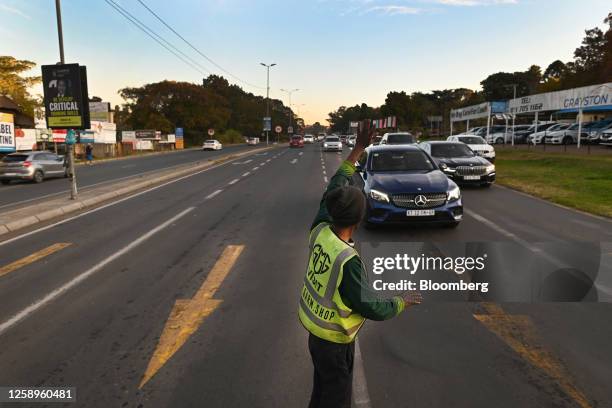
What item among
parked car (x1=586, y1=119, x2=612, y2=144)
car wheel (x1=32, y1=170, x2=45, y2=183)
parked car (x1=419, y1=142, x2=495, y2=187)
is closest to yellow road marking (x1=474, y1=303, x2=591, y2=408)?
parked car (x1=419, y1=142, x2=495, y2=187)

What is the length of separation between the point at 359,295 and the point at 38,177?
2334cm

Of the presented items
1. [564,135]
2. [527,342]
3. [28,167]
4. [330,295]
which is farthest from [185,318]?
[564,135]

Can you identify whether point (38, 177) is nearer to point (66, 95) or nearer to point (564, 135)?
point (66, 95)

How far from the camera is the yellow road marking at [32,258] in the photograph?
6.72 m

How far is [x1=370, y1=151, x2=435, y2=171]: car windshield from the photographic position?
9652 mm

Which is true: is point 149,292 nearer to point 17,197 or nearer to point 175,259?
point 175,259

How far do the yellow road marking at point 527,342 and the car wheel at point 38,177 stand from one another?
72.9ft

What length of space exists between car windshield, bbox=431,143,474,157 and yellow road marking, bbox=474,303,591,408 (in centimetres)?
1122

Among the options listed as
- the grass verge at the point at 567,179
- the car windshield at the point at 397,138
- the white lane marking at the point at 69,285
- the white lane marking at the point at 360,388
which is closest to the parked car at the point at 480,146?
the grass verge at the point at 567,179

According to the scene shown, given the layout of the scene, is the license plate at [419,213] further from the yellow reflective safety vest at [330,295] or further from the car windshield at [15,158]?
the car windshield at [15,158]

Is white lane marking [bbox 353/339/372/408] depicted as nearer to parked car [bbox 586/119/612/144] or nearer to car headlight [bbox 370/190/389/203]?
car headlight [bbox 370/190/389/203]

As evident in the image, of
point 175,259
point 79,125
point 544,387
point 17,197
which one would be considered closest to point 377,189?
point 175,259

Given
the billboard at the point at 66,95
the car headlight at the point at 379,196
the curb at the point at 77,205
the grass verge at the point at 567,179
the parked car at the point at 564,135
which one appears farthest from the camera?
the parked car at the point at 564,135

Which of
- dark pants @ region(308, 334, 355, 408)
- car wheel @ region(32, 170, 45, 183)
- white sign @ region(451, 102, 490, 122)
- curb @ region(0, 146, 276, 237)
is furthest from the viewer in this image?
white sign @ region(451, 102, 490, 122)
